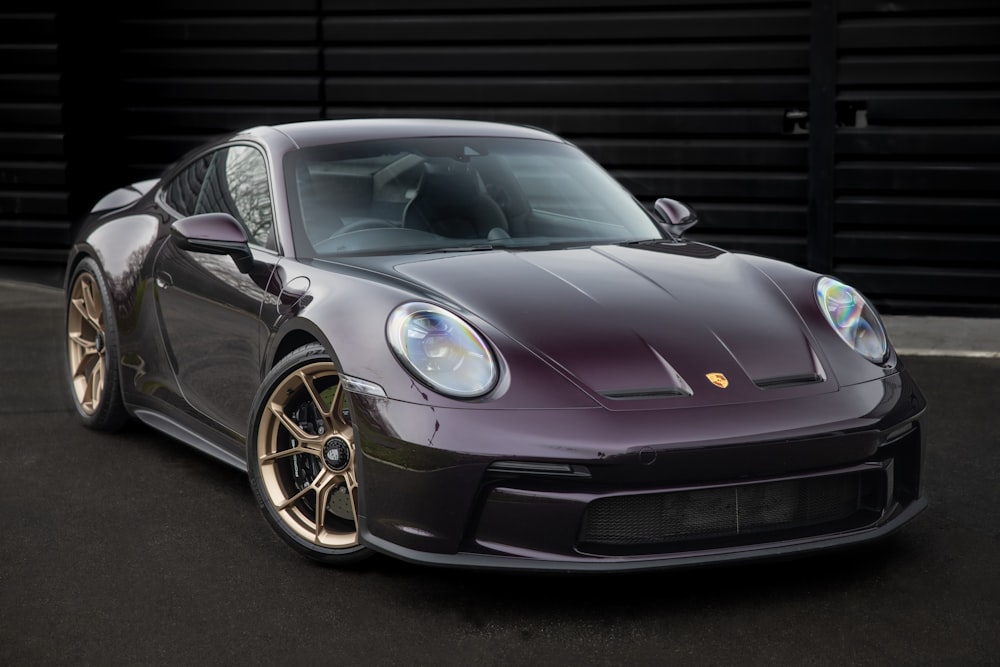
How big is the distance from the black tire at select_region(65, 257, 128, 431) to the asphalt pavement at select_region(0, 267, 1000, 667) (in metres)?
0.72

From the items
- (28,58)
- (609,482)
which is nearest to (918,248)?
(609,482)

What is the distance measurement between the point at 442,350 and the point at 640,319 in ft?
1.81

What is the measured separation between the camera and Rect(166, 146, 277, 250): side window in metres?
4.56

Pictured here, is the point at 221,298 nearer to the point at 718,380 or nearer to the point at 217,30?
the point at 718,380

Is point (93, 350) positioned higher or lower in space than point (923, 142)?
lower

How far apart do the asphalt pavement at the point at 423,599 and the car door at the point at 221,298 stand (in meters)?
0.36

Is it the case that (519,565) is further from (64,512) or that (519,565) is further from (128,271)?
(128,271)

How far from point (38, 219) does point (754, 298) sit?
739 centimetres

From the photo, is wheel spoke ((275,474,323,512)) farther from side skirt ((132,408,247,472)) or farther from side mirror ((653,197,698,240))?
side mirror ((653,197,698,240))

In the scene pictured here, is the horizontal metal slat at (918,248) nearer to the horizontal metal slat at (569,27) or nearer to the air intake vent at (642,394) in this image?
the horizontal metal slat at (569,27)

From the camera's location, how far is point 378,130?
4805mm

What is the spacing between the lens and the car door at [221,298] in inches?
170

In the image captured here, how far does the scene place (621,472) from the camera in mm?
3287

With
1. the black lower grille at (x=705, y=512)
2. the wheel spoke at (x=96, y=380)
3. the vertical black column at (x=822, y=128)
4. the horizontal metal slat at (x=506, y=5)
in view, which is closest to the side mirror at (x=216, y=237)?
Result: the wheel spoke at (x=96, y=380)
